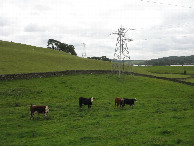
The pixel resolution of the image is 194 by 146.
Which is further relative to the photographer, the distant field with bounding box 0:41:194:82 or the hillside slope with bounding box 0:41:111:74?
the distant field with bounding box 0:41:194:82

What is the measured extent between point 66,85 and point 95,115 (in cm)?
2075

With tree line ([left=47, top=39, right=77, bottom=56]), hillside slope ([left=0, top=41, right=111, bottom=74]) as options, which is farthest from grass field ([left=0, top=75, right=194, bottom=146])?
tree line ([left=47, top=39, right=77, bottom=56])

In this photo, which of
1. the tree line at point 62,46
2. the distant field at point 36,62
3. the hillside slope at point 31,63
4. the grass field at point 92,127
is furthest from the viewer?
the tree line at point 62,46

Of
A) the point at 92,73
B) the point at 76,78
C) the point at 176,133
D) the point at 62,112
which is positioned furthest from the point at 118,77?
the point at 176,133

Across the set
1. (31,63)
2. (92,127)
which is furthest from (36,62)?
(92,127)

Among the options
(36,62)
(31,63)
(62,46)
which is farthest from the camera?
(62,46)

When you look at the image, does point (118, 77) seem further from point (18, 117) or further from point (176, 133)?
point (176, 133)

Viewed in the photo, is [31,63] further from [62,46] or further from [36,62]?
[62,46]

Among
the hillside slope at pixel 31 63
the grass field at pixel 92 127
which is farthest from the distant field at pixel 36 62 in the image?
the grass field at pixel 92 127

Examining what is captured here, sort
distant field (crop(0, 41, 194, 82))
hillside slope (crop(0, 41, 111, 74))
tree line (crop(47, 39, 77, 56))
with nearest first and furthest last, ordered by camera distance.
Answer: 1. hillside slope (crop(0, 41, 111, 74))
2. distant field (crop(0, 41, 194, 82))
3. tree line (crop(47, 39, 77, 56))

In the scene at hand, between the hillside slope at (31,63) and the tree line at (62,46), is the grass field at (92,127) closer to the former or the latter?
the hillside slope at (31,63)

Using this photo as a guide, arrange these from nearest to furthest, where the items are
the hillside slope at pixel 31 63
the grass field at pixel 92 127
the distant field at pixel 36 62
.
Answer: the grass field at pixel 92 127, the hillside slope at pixel 31 63, the distant field at pixel 36 62

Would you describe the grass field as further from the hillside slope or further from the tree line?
the tree line

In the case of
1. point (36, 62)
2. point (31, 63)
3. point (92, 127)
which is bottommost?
point (92, 127)
